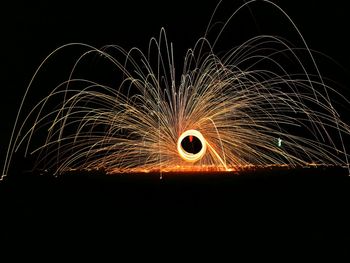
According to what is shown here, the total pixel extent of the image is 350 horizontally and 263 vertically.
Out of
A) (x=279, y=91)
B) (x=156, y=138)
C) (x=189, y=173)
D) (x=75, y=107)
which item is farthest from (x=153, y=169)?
(x=279, y=91)

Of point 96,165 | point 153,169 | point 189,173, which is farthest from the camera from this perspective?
point 96,165

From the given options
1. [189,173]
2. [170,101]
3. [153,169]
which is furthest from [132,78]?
[189,173]

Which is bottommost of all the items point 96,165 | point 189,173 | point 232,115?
point 189,173

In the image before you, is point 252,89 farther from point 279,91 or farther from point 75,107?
point 75,107

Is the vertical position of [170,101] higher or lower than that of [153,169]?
higher

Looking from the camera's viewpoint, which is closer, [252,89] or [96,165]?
[252,89]

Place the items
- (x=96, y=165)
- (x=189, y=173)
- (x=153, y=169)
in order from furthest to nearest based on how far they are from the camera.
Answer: (x=96, y=165) → (x=153, y=169) → (x=189, y=173)
